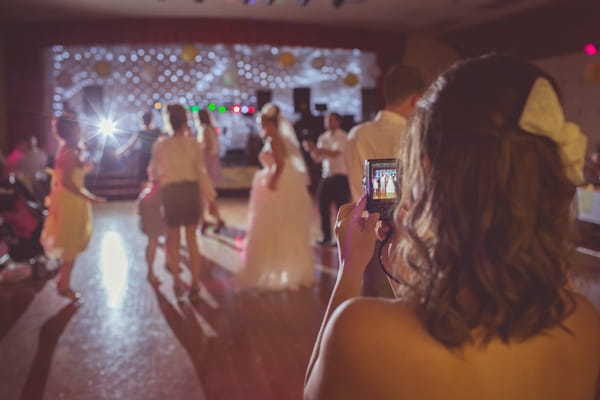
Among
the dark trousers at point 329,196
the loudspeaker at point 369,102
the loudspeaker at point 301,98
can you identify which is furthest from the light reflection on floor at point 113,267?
the loudspeaker at point 369,102

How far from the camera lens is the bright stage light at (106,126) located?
36.4ft

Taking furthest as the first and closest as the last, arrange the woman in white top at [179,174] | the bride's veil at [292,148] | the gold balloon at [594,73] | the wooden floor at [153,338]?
the gold balloon at [594,73]
the bride's veil at [292,148]
the woman in white top at [179,174]
the wooden floor at [153,338]

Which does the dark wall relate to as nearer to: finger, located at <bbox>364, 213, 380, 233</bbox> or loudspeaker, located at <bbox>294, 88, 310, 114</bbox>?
loudspeaker, located at <bbox>294, 88, 310, 114</bbox>

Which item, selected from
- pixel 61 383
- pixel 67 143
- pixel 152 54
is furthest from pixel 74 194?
pixel 152 54

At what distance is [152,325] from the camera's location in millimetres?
3322

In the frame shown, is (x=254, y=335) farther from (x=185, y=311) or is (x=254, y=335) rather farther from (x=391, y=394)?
(x=391, y=394)

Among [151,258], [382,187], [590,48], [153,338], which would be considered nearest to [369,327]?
[382,187]

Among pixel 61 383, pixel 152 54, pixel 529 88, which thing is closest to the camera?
pixel 529 88

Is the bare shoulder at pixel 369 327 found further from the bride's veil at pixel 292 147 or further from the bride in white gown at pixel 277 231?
the bride's veil at pixel 292 147

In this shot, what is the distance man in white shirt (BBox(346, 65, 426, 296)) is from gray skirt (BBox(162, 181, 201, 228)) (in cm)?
150

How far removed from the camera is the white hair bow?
2.13 feet

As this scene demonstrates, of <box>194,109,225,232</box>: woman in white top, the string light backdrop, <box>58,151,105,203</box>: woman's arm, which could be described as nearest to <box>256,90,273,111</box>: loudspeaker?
the string light backdrop

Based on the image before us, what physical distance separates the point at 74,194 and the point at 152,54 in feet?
25.7

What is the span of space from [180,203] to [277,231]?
2.43 ft
